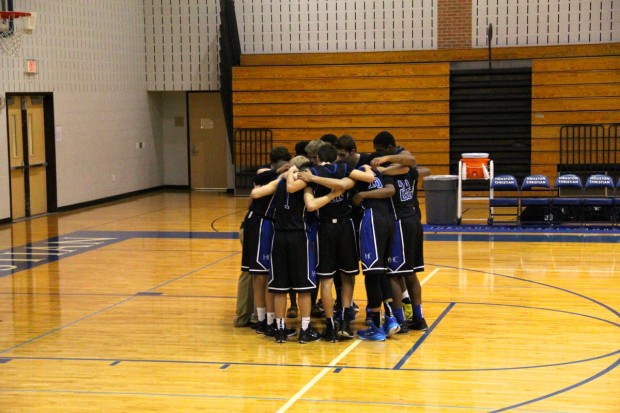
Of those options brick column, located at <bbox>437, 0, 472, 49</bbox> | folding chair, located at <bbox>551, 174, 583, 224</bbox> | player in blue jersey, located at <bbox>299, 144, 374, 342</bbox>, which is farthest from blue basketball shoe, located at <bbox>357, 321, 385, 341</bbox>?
brick column, located at <bbox>437, 0, 472, 49</bbox>

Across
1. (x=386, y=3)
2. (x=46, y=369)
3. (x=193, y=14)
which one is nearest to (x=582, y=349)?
(x=46, y=369)

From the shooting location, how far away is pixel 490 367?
23.0ft

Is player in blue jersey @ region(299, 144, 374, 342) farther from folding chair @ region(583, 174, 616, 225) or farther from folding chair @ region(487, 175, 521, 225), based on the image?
folding chair @ region(583, 174, 616, 225)

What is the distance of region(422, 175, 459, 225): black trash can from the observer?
1528 cm

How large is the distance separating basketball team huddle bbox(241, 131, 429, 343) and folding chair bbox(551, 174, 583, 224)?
7343 mm

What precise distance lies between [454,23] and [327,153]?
12909 millimetres

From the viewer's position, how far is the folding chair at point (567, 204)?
1486 centimetres

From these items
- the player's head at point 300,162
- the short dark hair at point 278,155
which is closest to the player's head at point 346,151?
the player's head at point 300,162

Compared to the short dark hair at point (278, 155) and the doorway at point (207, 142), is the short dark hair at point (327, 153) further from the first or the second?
the doorway at point (207, 142)

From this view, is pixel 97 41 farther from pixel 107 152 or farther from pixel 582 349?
pixel 582 349

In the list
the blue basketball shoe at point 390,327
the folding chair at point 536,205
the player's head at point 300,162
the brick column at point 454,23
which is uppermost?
the brick column at point 454,23

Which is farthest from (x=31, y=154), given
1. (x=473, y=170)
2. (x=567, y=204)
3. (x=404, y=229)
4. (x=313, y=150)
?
(x=404, y=229)

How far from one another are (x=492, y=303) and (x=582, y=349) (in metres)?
1.87

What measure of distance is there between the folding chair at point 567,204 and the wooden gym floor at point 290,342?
5.08ft
